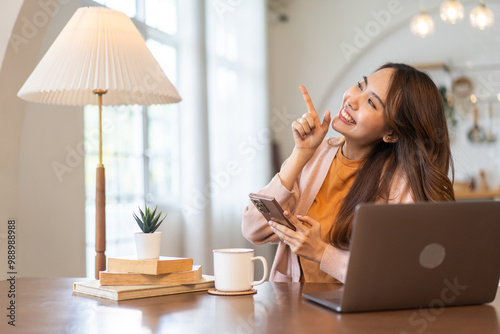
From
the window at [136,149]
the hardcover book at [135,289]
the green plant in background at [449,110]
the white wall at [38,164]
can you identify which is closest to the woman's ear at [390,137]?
the hardcover book at [135,289]

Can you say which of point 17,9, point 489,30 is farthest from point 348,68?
point 17,9

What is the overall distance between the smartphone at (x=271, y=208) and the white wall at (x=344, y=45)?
4.84 metres

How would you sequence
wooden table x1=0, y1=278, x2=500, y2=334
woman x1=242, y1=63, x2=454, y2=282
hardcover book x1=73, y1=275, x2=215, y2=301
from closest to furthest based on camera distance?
wooden table x1=0, y1=278, x2=500, y2=334 < hardcover book x1=73, y1=275, x2=215, y2=301 < woman x1=242, y1=63, x2=454, y2=282

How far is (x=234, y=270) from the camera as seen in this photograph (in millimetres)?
1298

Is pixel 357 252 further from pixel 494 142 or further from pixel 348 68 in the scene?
pixel 494 142

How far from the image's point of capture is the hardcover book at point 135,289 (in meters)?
1.26

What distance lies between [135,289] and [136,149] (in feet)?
8.76

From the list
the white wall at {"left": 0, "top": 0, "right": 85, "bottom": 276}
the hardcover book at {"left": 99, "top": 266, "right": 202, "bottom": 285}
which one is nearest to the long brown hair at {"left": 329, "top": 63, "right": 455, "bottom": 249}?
the hardcover book at {"left": 99, "top": 266, "right": 202, "bottom": 285}

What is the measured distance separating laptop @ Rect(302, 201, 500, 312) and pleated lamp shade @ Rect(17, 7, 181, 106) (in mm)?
810

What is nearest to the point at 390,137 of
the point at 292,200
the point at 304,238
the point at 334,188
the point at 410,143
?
the point at 410,143

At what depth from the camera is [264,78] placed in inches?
222

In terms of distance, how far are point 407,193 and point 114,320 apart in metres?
0.94

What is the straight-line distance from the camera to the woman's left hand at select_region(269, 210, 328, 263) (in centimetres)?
149

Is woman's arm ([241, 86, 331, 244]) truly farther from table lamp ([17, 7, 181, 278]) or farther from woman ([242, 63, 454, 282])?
table lamp ([17, 7, 181, 278])
